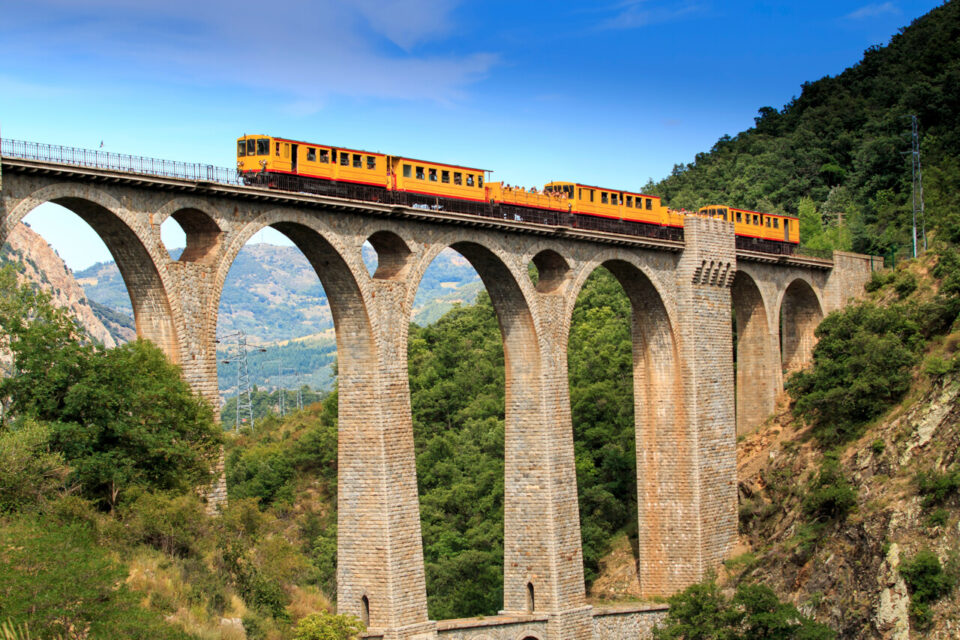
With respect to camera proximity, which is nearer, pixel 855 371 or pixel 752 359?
pixel 855 371

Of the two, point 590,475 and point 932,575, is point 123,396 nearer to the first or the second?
point 932,575

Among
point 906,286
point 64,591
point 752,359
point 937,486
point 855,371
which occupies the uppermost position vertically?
point 906,286

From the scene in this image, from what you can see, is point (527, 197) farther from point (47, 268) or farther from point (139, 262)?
point (47, 268)

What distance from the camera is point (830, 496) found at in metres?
48.9

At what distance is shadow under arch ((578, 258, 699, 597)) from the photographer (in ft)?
173

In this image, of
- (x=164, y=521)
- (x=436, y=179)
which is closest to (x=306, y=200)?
(x=436, y=179)

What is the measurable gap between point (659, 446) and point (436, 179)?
18298 mm

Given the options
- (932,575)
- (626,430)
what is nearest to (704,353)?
(626,430)

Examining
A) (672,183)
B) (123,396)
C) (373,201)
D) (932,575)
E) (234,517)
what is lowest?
(932,575)

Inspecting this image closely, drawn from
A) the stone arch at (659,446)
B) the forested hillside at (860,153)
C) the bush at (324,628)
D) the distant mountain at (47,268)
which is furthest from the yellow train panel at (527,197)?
the distant mountain at (47,268)

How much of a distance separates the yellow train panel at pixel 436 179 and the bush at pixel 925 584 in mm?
21082

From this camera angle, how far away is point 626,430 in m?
64.5

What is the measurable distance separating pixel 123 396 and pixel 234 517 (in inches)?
180

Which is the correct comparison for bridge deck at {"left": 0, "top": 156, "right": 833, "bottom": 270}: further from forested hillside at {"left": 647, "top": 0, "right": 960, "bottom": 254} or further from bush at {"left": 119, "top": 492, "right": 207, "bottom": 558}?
forested hillside at {"left": 647, "top": 0, "right": 960, "bottom": 254}
